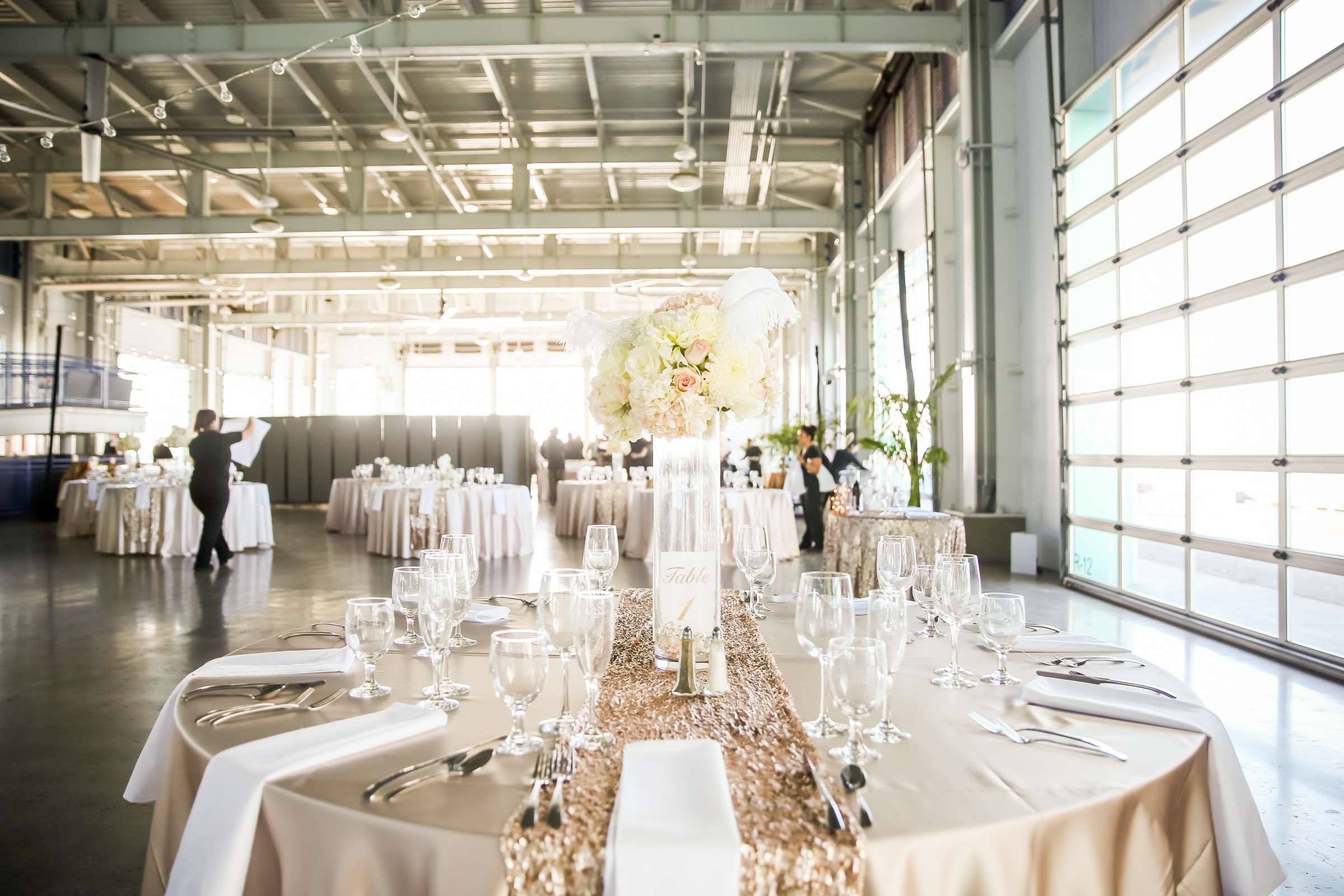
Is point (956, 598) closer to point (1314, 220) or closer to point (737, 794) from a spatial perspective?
point (737, 794)

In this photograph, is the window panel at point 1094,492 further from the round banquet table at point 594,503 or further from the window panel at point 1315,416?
the round banquet table at point 594,503

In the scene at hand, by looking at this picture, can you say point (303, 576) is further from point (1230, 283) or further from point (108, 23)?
point (1230, 283)

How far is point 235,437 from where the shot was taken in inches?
304

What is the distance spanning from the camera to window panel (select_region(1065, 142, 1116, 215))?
6.28 metres

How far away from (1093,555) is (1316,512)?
2390 millimetres

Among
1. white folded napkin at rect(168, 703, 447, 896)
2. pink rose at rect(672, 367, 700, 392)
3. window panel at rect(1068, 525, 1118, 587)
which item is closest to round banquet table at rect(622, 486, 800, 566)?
window panel at rect(1068, 525, 1118, 587)

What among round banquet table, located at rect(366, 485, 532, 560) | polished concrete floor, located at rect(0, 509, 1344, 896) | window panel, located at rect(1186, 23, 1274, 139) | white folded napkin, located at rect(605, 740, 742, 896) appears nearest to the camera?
white folded napkin, located at rect(605, 740, 742, 896)

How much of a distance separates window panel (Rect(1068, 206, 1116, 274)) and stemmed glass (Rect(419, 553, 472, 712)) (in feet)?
21.2

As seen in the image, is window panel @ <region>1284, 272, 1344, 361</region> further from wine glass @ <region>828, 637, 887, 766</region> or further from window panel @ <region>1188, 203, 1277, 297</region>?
wine glass @ <region>828, 637, 887, 766</region>

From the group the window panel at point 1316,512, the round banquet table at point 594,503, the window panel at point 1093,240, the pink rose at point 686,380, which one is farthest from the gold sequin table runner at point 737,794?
the round banquet table at point 594,503

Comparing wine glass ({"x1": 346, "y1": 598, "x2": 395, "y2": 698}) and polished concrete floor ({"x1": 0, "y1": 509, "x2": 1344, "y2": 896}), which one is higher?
wine glass ({"x1": 346, "y1": 598, "x2": 395, "y2": 698})

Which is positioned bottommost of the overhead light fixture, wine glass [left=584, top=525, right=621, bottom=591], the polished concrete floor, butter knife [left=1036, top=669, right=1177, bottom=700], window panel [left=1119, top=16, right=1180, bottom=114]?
the polished concrete floor

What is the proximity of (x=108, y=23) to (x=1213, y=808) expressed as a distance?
10.2 metres

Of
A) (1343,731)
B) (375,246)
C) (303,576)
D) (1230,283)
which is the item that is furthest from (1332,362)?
(375,246)
